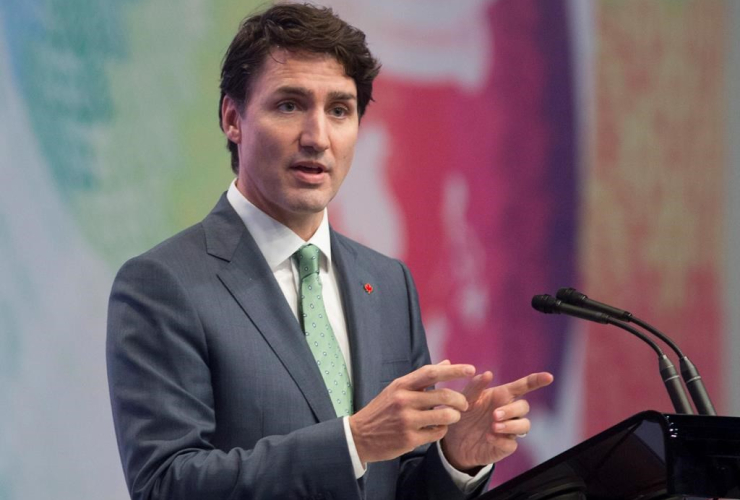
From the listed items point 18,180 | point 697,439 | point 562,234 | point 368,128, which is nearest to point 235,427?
point 697,439

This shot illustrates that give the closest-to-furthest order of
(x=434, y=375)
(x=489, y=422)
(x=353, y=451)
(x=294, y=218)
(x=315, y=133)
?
(x=434, y=375) < (x=353, y=451) < (x=489, y=422) < (x=315, y=133) < (x=294, y=218)

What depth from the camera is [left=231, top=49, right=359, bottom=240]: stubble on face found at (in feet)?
7.98

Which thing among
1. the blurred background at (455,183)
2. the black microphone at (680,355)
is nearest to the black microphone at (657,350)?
the black microphone at (680,355)

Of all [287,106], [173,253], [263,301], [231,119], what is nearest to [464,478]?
[263,301]

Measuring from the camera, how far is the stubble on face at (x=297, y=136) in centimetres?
243

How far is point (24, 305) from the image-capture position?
10.2 ft

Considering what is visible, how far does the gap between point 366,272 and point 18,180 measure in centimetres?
122

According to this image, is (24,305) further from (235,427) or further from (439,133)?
(439,133)

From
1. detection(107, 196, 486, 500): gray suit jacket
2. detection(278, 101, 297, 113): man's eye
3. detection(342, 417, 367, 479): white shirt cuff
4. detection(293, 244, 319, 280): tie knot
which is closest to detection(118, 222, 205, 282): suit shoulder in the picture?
detection(107, 196, 486, 500): gray suit jacket

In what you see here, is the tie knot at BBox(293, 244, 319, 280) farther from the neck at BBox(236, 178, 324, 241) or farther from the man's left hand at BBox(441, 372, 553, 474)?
the man's left hand at BBox(441, 372, 553, 474)

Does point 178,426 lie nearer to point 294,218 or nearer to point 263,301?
point 263,301

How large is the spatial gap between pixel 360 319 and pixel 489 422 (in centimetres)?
46

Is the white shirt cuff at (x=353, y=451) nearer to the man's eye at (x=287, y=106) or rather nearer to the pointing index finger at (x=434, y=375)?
the pointing index finger at (x=434, y=375)

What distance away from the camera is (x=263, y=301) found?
2.36m
